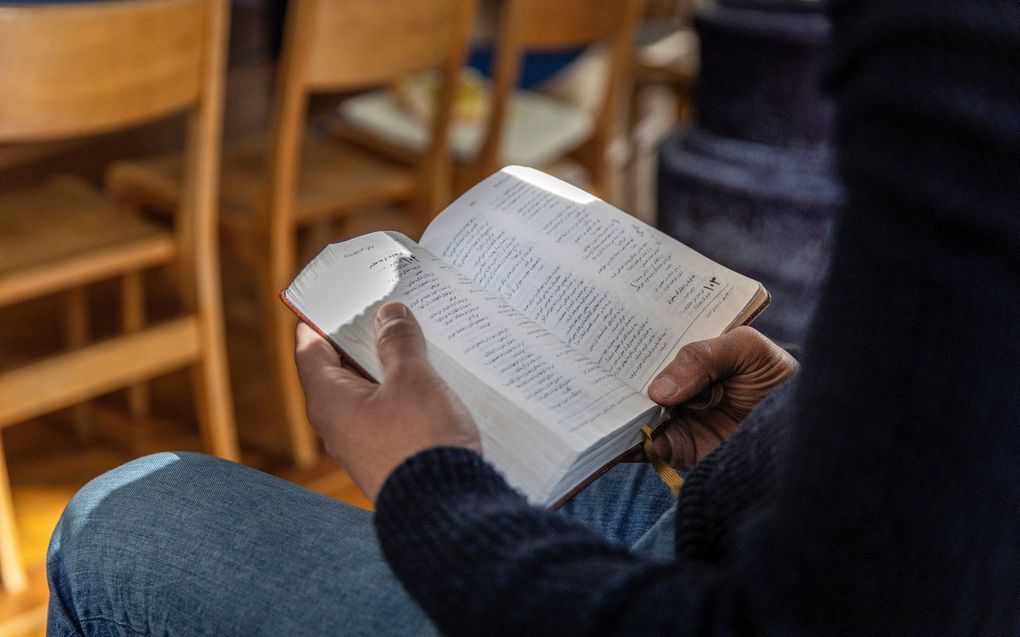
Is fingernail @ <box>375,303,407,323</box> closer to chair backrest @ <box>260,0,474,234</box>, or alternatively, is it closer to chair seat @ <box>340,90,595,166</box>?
chair backrest @ <box>260,0,474,234</box>

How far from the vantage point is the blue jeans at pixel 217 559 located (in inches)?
24.2

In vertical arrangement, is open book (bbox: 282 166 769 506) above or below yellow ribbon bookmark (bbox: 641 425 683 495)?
above

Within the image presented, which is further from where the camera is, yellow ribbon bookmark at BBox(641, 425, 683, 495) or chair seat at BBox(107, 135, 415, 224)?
chair seat at BBox(107, 135, 415, 224)

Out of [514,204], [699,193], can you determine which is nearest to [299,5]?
[699,193]

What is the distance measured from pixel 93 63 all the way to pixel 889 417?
3.63 ft

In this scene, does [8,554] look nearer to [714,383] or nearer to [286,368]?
[286,368]

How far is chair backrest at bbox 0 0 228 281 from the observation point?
3.75ft

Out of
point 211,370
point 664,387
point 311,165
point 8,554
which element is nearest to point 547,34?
point 311,165

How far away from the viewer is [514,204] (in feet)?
2.57

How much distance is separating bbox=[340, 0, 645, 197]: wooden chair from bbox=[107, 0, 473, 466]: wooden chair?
0.49ft

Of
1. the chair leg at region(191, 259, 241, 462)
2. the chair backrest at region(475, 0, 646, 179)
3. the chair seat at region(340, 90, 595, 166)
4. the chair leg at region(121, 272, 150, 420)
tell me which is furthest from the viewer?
the chair seat at region(340, 90, 595, 166)

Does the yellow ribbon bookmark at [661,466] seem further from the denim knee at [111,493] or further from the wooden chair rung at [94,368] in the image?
the wooden chair rung at [94,368]

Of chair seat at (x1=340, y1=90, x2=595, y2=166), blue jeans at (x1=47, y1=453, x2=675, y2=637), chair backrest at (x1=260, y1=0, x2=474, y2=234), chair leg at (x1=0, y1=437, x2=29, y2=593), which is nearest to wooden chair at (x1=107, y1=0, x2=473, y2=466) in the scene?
chair backrest at (x1=260, y1=0, x2=474, y2=234)

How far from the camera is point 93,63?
1.20m
